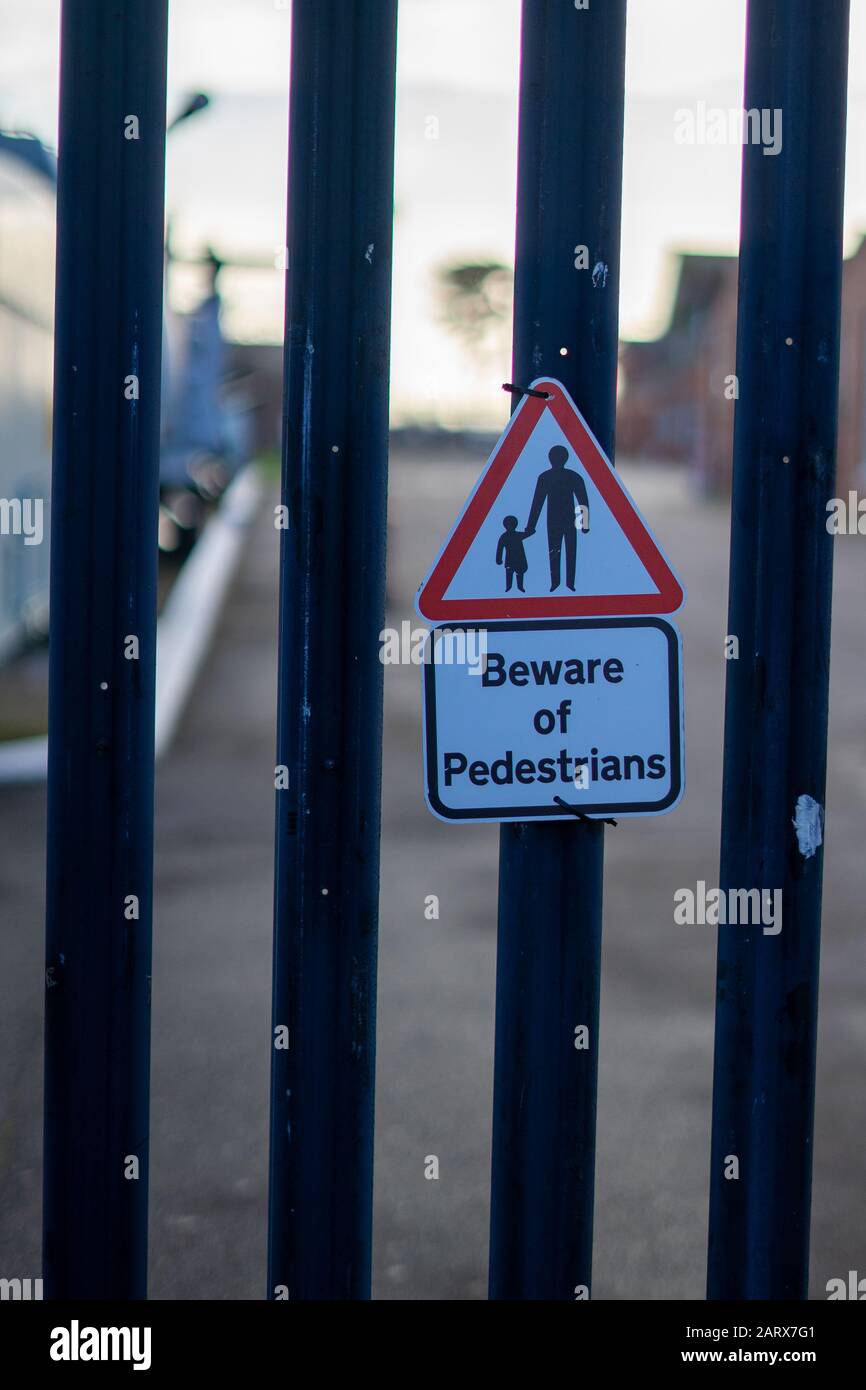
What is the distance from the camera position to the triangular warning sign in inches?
111

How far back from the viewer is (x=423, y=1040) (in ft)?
19.2

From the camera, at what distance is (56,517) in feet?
9.35

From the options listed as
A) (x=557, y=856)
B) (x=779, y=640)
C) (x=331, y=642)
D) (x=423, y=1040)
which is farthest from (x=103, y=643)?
(x=423, y=1040)

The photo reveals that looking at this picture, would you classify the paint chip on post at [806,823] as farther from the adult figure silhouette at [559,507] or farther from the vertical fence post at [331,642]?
the vertical fence post at [331,642]

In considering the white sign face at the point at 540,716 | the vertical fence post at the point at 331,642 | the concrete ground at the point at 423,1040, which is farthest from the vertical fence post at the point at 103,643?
the concrete ground at the point at 423,1040

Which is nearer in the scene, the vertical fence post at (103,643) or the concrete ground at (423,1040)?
the vertical fence post at (103,643)

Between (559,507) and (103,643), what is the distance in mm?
786

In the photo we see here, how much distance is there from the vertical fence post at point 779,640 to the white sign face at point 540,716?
0.55 feet

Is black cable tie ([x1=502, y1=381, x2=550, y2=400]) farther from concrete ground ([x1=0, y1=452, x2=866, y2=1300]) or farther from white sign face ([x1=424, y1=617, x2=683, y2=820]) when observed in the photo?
concrete ground ([x1=0, y1=452, x2=866, y2=1300])

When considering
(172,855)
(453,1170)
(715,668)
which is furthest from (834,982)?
(715,668)

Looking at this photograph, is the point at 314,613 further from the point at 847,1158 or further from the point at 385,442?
the point at 847,1158

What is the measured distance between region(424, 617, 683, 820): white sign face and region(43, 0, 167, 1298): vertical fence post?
502 millimetres

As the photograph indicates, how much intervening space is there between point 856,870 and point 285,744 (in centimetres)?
589

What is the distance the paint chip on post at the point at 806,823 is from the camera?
2980mm
